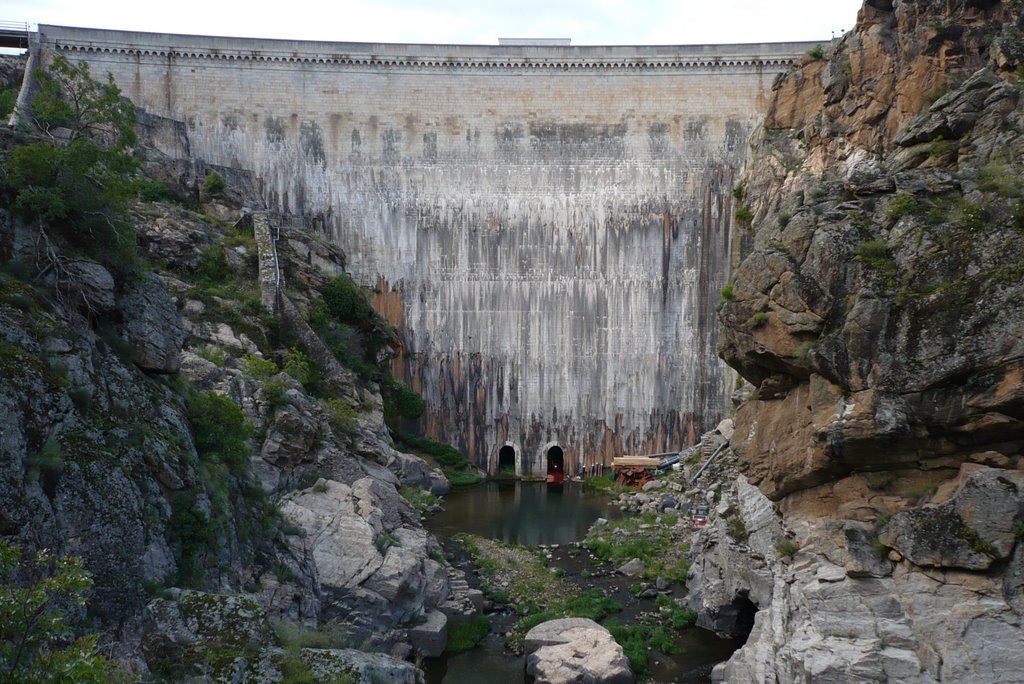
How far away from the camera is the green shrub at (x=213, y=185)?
105 ft

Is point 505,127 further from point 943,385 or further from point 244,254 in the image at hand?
point 943,385

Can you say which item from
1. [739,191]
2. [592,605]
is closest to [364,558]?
[592,605]

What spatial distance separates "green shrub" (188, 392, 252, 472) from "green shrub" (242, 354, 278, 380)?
7158 mm

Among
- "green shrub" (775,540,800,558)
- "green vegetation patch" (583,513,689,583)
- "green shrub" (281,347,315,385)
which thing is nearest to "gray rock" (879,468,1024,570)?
"green shrub" (775,540,800,558)

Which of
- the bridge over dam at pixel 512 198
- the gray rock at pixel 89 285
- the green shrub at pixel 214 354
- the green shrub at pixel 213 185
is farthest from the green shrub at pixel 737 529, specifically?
the green shrub at pixel 213 185

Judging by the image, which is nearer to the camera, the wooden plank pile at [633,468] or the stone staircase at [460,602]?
the stone staircase at [460,602]

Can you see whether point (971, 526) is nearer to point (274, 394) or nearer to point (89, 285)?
point (89, 285)

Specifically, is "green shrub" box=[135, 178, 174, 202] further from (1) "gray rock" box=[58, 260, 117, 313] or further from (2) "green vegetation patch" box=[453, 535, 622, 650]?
(1) "gray rock" box=[58, 260, 117, 313]

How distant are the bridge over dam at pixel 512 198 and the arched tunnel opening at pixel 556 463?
482 mm

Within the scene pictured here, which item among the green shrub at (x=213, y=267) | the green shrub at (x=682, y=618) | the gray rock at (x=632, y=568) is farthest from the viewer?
the green shrub at (x=213, y=267)

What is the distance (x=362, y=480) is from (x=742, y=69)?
2246cm

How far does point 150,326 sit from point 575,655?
9.25 meters

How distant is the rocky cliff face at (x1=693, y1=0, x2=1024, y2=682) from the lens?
11000 mm

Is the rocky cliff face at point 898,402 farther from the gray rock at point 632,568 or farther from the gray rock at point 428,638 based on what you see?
the gray rock at point 632,568
